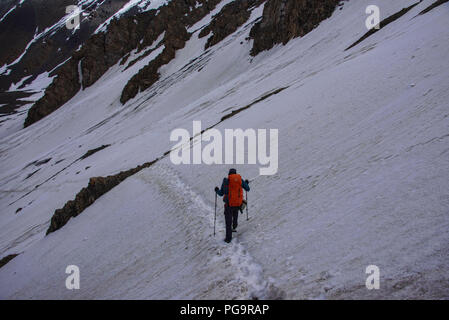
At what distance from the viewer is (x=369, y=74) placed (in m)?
14.1

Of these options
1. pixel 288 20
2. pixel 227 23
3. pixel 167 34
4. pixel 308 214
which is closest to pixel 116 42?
pixel 167 34

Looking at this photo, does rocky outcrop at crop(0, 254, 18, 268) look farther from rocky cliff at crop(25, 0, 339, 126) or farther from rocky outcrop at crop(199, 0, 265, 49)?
rocky outcrop at crop(199, 0, 265, 49)

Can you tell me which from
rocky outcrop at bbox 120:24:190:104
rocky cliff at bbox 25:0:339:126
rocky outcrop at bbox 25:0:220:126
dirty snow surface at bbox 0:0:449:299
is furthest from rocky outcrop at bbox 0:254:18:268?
rocky outcrop at bbox 25:0:220:126

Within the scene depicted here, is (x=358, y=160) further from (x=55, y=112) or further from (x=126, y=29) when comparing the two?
(x=126, y=29)

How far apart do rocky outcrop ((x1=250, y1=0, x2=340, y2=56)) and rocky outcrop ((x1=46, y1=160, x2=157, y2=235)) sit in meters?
36.2

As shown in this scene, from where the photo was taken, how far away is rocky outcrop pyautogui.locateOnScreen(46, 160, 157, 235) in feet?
54.0

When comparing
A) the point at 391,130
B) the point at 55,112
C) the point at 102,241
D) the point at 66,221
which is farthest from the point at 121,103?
the point at 391,130

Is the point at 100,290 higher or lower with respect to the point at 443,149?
higher

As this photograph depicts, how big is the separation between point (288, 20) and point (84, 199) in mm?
41589

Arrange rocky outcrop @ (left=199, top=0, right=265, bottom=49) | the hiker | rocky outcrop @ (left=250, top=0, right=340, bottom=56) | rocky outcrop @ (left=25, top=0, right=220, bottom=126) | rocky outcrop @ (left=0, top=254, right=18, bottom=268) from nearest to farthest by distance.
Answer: the hiker < rocky outcrop @ (left=0, top=254, right=18, bottom=268) < rocky outcrop @ (left=250, top=0, right=340, bottom=56) < rocky outcrop @ (left=199, top=0, right=265, bottom=49) < rocky outcrop @ (left=25, top=0, right=220, bottom=126)

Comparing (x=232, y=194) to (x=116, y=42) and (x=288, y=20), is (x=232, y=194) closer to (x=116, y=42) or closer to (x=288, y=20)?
(x=288, y=20)

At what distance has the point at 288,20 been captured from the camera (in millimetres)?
44750
